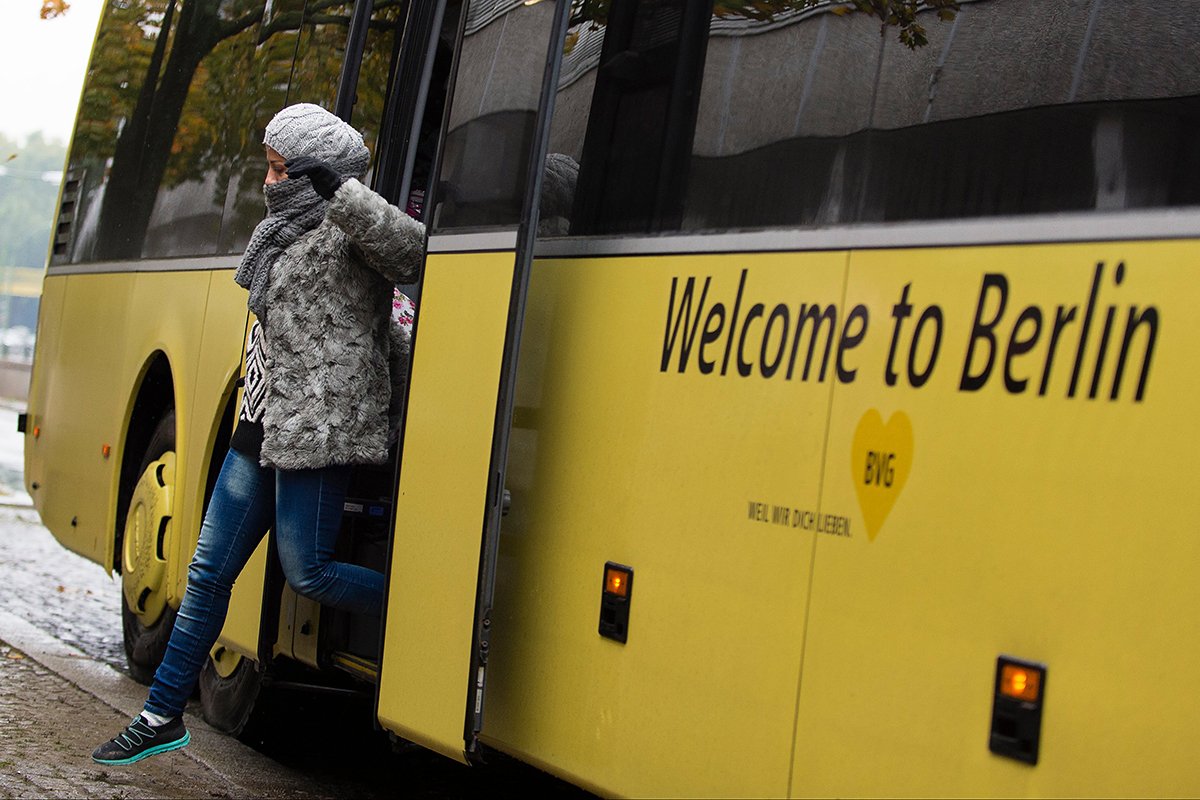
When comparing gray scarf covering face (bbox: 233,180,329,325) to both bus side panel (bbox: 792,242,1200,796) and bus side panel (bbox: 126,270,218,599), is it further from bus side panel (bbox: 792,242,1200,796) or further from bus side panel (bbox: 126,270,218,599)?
bus side panel (bbox: 792,242,1200,796)

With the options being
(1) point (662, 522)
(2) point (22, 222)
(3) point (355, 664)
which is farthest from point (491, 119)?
(2) point (22, 222)

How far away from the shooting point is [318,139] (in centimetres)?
511

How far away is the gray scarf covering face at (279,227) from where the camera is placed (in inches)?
203

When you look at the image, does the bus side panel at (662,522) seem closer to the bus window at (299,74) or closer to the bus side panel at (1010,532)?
the bus side panel at (1010,532)

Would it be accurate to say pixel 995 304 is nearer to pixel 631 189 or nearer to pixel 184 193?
pixel 631 189

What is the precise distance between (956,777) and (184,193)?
4945 millimetres

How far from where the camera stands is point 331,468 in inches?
201

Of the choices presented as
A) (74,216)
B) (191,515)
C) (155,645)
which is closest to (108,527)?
(155,645)

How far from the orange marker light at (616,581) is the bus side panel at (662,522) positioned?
1.2 inches

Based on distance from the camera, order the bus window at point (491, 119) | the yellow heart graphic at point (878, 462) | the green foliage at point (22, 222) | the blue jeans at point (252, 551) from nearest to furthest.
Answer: the yellow heart graphic at point (878, 462) < the bus window at point (491, 119) < the blue jeans at point (252, 551) < the green foliage at point (22, 222)

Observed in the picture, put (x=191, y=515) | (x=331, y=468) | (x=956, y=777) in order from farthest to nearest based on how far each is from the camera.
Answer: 1. (x=191, y=515)
2. (x=331, y=468)
3. (x=956, y=777)

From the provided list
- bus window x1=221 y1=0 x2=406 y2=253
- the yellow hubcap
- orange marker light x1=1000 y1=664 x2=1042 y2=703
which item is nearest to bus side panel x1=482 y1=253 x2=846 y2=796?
orange marker light x1=1000 y1=664 x2=1042 y2=703

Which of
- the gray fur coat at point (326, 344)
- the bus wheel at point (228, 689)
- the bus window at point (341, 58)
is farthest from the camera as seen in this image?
the bus wheel at point (228, 689)

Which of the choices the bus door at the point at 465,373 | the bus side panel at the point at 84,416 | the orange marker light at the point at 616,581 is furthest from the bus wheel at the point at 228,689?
the orange marker light at the point at 616,581
